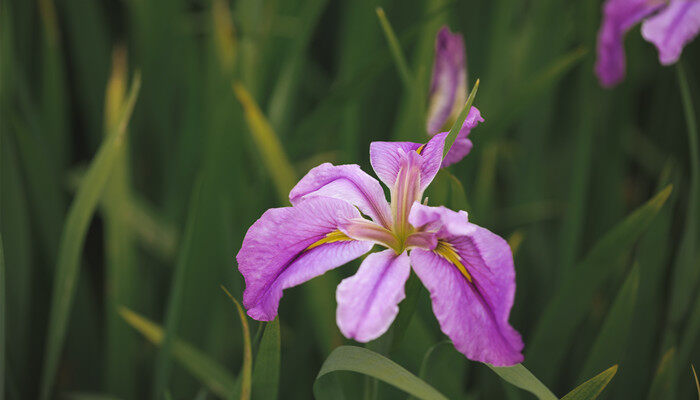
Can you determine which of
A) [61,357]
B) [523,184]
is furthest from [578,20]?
[61,357]

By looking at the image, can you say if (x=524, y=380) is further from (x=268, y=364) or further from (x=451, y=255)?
(x=268, y=364)

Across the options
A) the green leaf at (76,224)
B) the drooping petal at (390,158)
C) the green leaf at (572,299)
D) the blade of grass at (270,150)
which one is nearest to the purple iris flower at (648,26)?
the green leaf at (572,299)

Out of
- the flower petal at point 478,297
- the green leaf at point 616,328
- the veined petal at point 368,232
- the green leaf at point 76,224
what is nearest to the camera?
the flower petal at point 478,297

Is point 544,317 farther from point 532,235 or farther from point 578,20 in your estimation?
point 578,20

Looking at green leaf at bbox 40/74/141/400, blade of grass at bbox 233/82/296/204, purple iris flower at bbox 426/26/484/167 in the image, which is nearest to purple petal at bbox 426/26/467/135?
purple iris flower at bbox 426/26/484/167

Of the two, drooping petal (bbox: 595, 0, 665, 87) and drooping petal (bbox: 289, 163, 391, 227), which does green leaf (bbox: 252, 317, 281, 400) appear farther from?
drooping petal (bbox: 595, 0, 665, 87)

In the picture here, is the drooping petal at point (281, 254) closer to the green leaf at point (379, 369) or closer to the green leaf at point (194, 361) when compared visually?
the green leaf at point (379, 369)

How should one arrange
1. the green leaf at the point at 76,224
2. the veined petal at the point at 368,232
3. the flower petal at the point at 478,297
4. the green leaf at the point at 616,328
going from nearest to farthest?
the flower petal at the point at 478,297 → the veined petal at the point at 368,232 → the green leaf at the point at 616,328 → the green leaf at the point at 76,224
